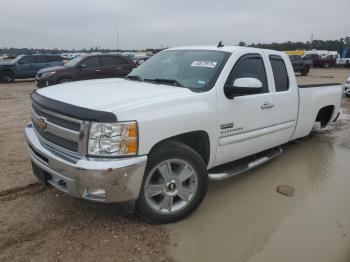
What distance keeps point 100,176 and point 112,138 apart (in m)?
0.33

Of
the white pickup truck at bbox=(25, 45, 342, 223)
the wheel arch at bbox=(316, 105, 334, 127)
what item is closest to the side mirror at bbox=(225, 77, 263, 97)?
the white pickup truck at bbox=(25, 45, 342, 223)

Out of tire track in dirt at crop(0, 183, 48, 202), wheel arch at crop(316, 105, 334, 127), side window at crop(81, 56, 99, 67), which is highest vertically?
side window at crop(81, 56, 99, 67)

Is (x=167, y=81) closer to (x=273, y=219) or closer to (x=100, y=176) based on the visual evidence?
(x=100, y=176)

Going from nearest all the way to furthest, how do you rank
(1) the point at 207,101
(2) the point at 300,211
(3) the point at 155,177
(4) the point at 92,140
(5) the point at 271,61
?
(4) the point at 92,140 < (3) the point at 155,177 < (1) the point at 207,101 < (2) the point at 300,211 < (5) the point at 271,61

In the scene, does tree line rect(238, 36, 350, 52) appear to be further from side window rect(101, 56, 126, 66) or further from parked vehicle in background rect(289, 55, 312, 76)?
side window rect(101, 56, 126, 66)

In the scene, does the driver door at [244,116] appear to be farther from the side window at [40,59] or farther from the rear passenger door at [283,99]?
the side window at [40,59]

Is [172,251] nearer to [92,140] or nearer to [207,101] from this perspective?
[92,140]

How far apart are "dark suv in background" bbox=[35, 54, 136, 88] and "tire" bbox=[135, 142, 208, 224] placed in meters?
12.0

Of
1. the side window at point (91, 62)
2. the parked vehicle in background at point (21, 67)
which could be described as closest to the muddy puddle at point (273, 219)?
the side window at point (91, 62)

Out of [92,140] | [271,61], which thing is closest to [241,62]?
[271,61]

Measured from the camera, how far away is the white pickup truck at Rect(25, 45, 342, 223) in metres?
3.21

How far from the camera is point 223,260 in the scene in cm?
321

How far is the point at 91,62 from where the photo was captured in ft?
50.6

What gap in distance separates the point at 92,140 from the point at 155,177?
759mm
